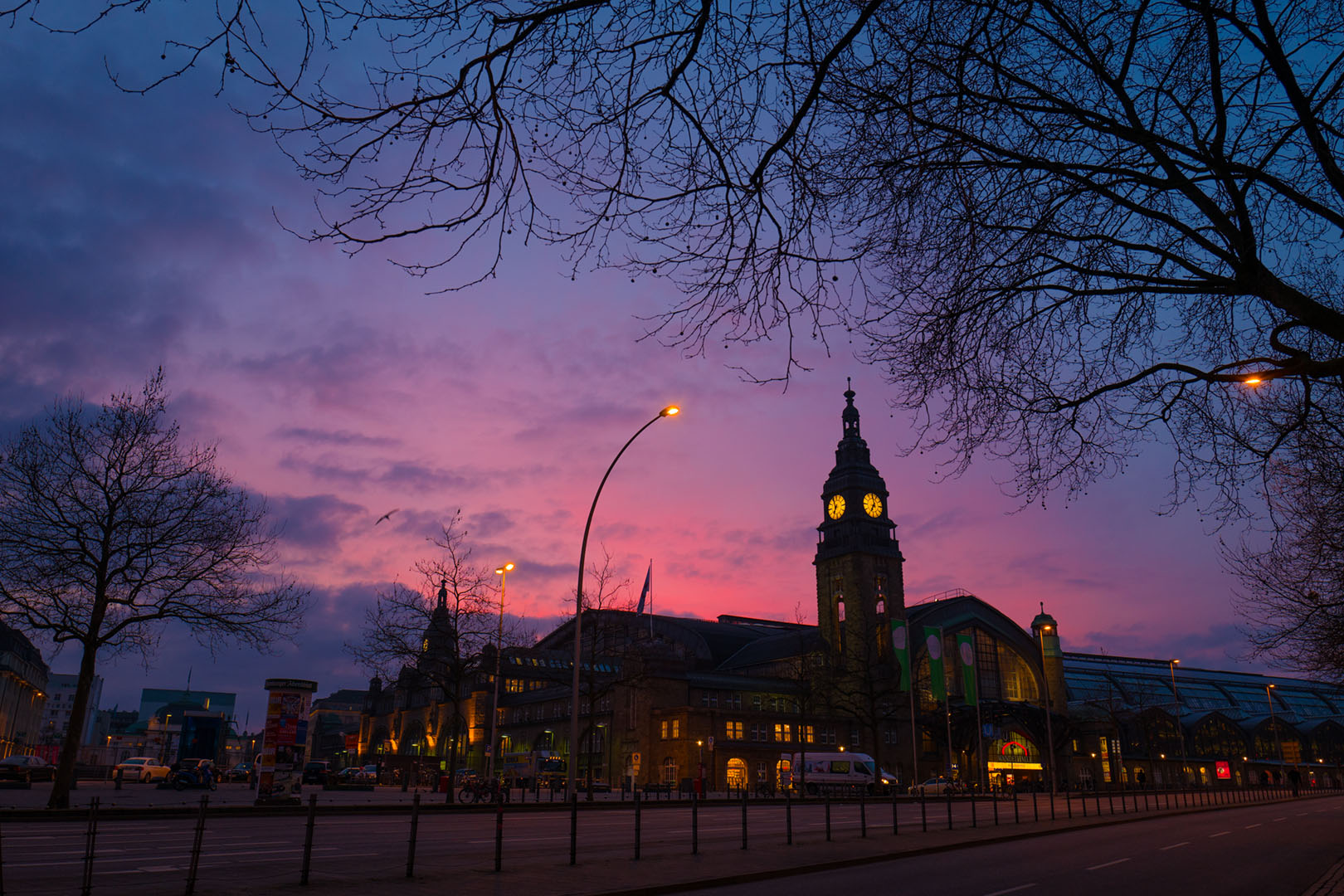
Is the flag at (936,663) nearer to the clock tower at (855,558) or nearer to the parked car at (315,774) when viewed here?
the clock tower at (855,558)

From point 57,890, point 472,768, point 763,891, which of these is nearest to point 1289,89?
point 763,891

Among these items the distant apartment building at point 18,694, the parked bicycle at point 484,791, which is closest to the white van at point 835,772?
the parked bicycle at point 484,791

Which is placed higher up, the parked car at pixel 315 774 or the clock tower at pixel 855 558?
the clock tower at pixel 855 558

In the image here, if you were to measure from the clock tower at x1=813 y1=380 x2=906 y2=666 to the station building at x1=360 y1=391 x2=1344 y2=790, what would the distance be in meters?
0.21

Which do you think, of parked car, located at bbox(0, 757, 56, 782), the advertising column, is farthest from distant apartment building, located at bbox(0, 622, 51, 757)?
the advertising column

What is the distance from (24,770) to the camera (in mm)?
47875

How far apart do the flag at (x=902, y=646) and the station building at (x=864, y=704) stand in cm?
23

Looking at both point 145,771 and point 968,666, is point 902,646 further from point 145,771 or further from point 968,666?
point 145,771

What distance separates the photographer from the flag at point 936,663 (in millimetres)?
85438

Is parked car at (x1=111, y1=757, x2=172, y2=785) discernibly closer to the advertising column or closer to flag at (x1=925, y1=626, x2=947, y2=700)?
the advertising column

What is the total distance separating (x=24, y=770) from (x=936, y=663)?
74.5 meters

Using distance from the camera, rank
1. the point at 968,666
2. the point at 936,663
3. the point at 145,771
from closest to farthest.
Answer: the point at 145,771 < the point at 936,663 < the point at 968,666

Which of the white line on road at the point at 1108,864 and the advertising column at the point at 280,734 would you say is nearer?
the white line on road at the point at 1108,864

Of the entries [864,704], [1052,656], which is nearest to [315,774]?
[864,704]
